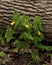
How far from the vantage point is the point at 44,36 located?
3707 mm

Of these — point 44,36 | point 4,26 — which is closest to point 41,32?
point 44,36

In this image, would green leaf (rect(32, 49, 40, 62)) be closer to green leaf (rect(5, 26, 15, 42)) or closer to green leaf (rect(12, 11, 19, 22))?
green leaf (rect(5, 26, 15, 42))

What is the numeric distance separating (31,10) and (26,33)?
1.47 feet

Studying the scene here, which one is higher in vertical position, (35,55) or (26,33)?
(26,33)

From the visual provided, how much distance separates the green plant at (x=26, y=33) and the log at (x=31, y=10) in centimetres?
11

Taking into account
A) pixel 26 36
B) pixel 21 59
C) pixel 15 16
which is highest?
pixel 15 16

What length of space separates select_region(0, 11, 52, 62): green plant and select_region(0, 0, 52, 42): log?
0.37 feet

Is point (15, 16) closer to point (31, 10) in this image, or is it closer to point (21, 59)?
point (31, 10)

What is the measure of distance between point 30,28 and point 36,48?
439 mm

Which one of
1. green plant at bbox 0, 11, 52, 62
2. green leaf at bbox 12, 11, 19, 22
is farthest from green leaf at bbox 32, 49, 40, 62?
green leaf at bbox 12, 11, 19, 22

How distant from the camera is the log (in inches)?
142

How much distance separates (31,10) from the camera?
365 centimetres

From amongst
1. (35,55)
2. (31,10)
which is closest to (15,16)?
(31,10)

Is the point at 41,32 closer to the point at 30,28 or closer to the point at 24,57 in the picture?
the point at 30,28
